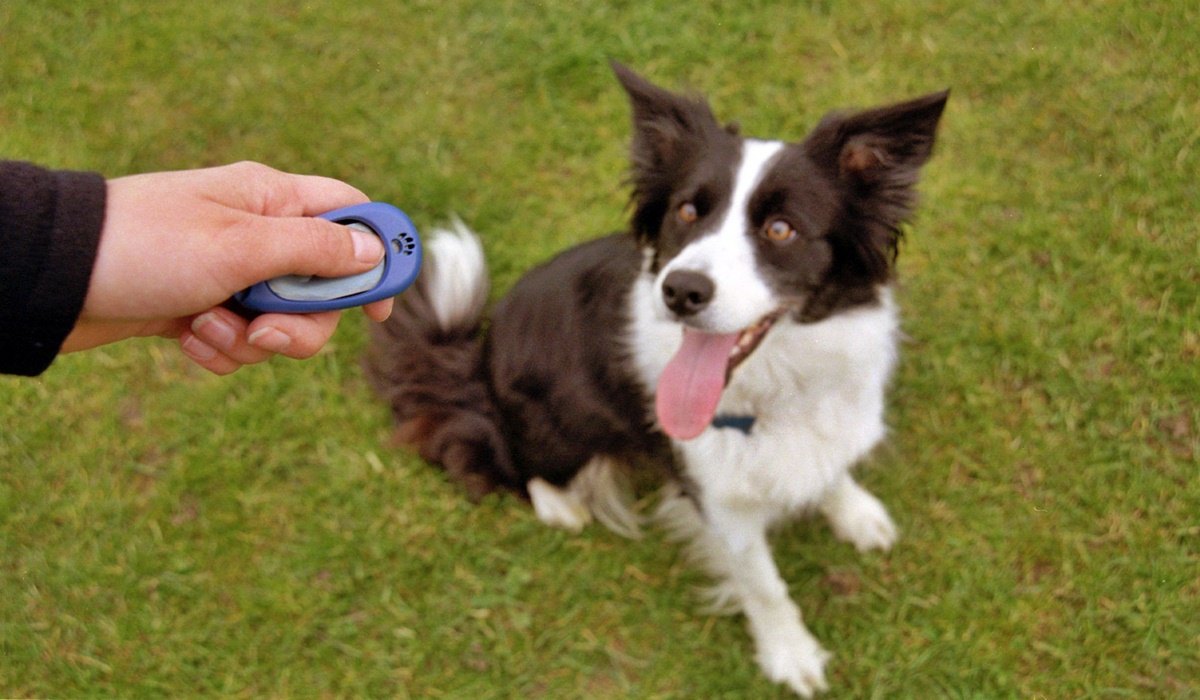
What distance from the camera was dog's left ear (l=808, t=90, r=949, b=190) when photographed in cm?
219

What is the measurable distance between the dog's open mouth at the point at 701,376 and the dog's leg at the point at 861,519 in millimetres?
985

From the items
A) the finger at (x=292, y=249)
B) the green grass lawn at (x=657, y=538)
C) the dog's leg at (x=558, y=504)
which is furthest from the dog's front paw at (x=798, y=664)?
the finger at (x=292, y=249)

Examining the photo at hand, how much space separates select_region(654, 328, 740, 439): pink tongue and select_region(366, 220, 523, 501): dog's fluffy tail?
1031 millimetres

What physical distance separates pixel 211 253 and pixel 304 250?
0.57 ft

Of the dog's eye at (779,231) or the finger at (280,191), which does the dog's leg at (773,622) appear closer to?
the dog's eye at (779,231)

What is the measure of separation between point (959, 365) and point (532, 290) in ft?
5.70

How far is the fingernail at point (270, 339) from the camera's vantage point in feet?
6.09

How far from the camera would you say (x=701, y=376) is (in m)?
2.45

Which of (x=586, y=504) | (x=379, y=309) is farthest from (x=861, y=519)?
(x=379, y=309)

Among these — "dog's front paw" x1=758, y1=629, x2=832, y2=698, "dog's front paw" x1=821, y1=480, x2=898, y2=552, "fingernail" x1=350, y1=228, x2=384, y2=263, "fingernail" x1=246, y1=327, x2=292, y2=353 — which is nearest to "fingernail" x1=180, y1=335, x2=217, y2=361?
"fingernail" x1=246, y1=327, x2=292, y2=353

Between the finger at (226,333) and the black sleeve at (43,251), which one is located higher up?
the black sleeve at (43,251)

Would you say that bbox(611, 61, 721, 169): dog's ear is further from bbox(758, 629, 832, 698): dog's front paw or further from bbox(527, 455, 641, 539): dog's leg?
bbox(758, 629, 832, 698): dog's front paw

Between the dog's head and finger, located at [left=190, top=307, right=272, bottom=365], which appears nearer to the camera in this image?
finger, located at [left=190, top=307, right=272, bottom=365]

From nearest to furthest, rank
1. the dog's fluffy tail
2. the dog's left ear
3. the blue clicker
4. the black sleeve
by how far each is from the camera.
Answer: the black sleeve, the blue clicker, the dog's left ear, the dog's fluffy tail
